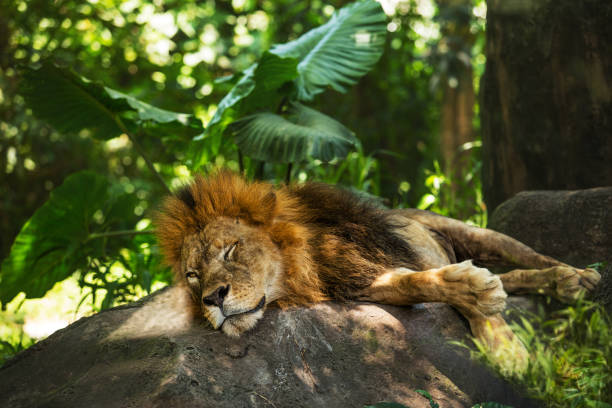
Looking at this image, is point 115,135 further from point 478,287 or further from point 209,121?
point 478,287

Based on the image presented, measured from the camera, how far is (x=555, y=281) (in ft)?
7.59

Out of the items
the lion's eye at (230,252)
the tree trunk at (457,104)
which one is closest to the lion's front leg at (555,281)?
the lion's eye at (230,252)

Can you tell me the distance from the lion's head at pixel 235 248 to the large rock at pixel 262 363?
0.27 ft

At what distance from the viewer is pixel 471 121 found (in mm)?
6918

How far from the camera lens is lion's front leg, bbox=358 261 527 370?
209 centimetres

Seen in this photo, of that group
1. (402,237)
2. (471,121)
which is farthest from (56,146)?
(402,237)

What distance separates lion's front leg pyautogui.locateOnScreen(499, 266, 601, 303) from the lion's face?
1.03 m

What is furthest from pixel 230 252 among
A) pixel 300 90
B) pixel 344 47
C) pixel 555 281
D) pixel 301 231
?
pixel 344 47

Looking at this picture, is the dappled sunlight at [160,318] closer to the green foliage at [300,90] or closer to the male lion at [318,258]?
the male lion at [318,258]

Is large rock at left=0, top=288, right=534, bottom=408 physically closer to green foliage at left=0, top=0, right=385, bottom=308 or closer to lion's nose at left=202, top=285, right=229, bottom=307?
lion's nose at left=202, top=285, right=229, bottom=307

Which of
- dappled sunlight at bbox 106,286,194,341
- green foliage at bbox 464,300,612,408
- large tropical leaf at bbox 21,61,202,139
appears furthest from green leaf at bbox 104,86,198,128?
green foliage at bbox 464,300,612,408

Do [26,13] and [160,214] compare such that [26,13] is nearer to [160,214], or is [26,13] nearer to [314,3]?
[314,3]

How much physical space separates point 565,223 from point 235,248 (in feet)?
5.15

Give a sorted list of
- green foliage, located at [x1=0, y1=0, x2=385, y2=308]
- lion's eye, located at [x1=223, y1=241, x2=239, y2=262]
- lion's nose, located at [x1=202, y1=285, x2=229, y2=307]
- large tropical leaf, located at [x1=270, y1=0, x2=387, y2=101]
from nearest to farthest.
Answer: lion's nose, located at [x1=202, y1=285, x2=229, y2=307], lion's eye, located at [x1=223, y1=241, x2=239, y2=262], green foliage, located at [x1=0, y1=0, x2=385, y2=308], large tropical leaf, located at [x1=270, y1=0, x2=387, y2=101]
